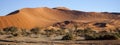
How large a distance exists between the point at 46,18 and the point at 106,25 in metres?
25.3

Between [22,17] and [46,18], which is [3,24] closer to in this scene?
[22,17]

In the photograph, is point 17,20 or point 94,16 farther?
point 94,16

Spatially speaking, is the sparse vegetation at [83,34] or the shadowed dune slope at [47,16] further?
the shadowed dune slope at [47,16]

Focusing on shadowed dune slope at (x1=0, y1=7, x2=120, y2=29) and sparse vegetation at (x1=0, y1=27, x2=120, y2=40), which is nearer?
sparse vegetation at (x1=0, y1=27, x2=120, y2=40)

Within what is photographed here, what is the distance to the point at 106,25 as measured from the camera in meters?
80.8

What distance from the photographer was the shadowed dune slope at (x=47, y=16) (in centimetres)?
9018

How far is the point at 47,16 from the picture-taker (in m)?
103

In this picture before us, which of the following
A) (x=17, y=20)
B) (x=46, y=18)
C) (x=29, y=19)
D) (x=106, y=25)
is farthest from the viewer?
(x=46, y=18)

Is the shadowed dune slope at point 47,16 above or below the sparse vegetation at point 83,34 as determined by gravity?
above

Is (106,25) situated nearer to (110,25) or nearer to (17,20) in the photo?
(110,25)

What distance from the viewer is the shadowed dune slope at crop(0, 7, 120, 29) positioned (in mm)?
90175

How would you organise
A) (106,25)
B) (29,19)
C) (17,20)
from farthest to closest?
(29,19) → (17,20) → (106,25)

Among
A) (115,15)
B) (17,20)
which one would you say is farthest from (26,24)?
(115,15)

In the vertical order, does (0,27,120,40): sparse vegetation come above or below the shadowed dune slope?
below
